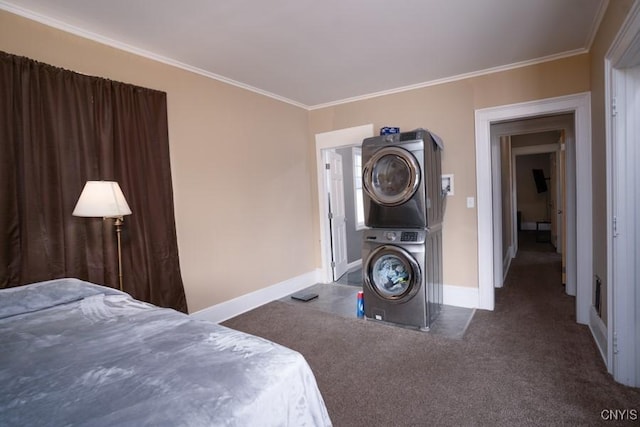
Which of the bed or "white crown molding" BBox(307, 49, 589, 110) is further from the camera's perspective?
"white crown molding" BBox(307, 49, 589, 110)

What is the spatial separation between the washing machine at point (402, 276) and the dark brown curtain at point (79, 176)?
6.04ft

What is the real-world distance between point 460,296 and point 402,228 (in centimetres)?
129

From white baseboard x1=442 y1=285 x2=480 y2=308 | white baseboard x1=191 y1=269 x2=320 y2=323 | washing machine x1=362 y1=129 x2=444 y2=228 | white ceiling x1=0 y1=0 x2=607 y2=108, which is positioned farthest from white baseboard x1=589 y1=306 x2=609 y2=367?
white baseboard x1=191 y1=269 x2=320 y2=323

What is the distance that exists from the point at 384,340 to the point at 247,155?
246 cm

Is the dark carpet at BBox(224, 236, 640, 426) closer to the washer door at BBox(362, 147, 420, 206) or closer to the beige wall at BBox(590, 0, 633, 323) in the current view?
the beige wall at BBox(590, 0, 633, 323)

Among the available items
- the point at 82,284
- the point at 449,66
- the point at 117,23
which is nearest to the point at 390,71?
the point at 449,66

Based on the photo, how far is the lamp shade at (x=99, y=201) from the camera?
2.07 metres

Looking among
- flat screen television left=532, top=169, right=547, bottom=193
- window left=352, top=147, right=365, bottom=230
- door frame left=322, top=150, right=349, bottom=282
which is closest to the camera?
door frame left=322, top=150, right=349, bottom=282

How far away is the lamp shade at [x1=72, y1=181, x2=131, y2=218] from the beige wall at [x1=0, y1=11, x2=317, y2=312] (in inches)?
32.5

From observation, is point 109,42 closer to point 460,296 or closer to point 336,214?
point 336,214

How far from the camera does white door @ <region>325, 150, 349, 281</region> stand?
4.77m

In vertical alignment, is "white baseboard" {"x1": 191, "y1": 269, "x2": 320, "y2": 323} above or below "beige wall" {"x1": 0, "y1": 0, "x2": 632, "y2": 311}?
below

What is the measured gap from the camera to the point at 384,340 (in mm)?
2834

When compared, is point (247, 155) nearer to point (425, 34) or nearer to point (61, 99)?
point (61, 99)
